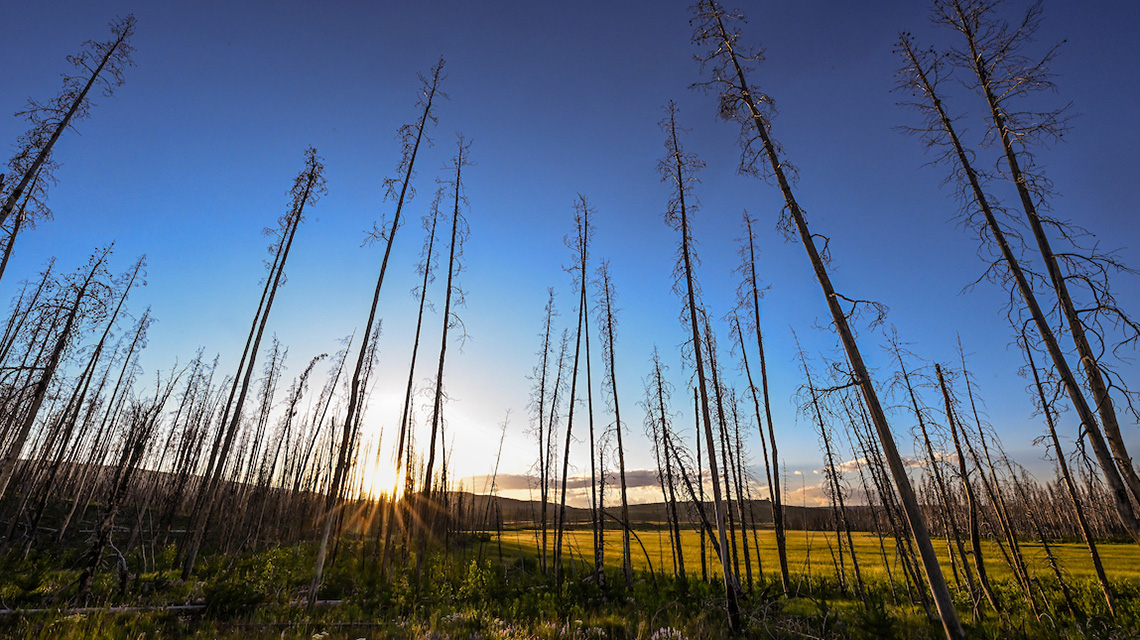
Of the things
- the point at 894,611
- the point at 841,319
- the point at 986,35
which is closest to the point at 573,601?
the point at 894,611

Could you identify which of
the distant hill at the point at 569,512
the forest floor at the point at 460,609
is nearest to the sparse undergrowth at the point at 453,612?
the forest floor at the point at 460,609

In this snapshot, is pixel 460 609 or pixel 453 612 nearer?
pixel 453 612

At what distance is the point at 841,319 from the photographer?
6.32 m

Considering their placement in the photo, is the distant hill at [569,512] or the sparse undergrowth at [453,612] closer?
the sparse undergrowth at [453,612]

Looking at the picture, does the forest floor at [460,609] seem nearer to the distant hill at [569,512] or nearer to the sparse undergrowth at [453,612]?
the sparse undergrowth at [453,612]

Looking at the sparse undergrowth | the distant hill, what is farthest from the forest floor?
the distant hill

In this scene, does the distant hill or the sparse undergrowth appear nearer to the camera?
the sparse undergrowth

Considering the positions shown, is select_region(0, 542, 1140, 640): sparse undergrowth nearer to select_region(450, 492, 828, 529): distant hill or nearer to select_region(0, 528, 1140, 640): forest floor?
select_region(0, 528, 1140, 640): forest floor

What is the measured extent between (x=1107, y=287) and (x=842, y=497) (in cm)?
749

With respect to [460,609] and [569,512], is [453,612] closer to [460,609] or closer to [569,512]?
[460,609]

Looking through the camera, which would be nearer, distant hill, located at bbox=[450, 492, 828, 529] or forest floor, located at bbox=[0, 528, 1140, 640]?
forest floor, located at bbox=[0, 528, 1140, 640]

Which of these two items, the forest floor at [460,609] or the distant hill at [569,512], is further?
the distant hill at [569,512]

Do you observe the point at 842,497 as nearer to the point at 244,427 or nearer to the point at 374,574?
the point at 374,574

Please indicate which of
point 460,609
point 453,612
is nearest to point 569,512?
point 460,609
